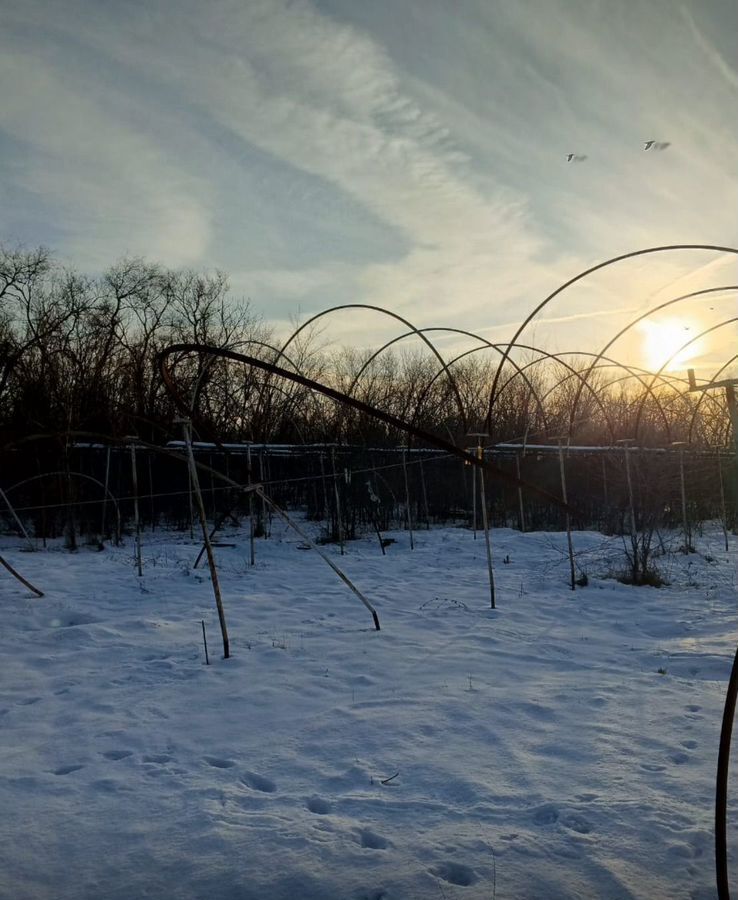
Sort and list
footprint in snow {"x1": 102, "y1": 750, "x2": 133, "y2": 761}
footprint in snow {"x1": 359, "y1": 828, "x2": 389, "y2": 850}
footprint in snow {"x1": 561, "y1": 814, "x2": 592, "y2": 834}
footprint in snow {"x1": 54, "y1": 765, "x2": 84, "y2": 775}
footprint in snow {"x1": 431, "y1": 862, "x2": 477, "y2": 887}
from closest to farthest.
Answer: footprint in snow {"x1": 431, "y1": 862, "x2": 477, "y2": 887} → footprint in snow {"x1": 359, "y1": 828, "x2": 389, "y2": 850} → footprint in snow {"x1": 561, "y1": 814, "x2": 592, "y2": 834} → footprint in snow {"x1": 54, "y1": 765, "x2": 84, "y2": 775} → footprint in snow {"x1": 102, "y1": 750, "x2": 133, "y2": 761}

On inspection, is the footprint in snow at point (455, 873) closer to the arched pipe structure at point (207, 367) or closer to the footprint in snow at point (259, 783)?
the footprint in snow at point (259, 783)

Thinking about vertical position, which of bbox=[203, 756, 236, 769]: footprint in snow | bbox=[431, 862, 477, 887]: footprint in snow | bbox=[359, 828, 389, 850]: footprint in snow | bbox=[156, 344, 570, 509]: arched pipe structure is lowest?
bbox=[431, 862, 477, 887]: footprint in snow

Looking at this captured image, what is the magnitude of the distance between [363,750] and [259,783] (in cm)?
64

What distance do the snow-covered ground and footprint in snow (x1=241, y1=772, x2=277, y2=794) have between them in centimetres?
2

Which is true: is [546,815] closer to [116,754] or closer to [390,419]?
[390,419]

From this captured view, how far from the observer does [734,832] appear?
3.10m

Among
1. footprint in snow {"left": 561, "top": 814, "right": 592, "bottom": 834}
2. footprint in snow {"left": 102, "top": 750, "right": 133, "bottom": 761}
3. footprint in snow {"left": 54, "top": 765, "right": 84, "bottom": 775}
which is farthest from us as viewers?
footprint in snow {"left": 102, "top": 750, "right": 133, "bottom": 761}

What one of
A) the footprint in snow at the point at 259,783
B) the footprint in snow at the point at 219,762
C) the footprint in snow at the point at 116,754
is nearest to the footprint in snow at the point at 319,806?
the footprint in snow at the point at 259,783

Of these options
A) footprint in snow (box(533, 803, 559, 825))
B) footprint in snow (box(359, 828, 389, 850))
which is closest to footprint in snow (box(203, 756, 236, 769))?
footprint in snow (box(359, 828, 389, 850))

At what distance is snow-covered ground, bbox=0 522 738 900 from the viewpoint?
2.88 m

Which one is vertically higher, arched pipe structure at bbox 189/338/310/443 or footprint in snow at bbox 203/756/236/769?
arched pipe structure at bbox 189/338/310/443

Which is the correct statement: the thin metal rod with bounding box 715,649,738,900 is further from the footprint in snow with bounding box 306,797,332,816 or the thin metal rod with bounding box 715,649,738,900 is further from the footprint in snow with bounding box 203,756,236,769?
the footprint in snow with bounding box 203,756,236,769

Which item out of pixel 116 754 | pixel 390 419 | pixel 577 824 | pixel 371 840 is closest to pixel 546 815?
pixel 577 824

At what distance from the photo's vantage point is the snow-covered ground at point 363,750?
9.43ft
